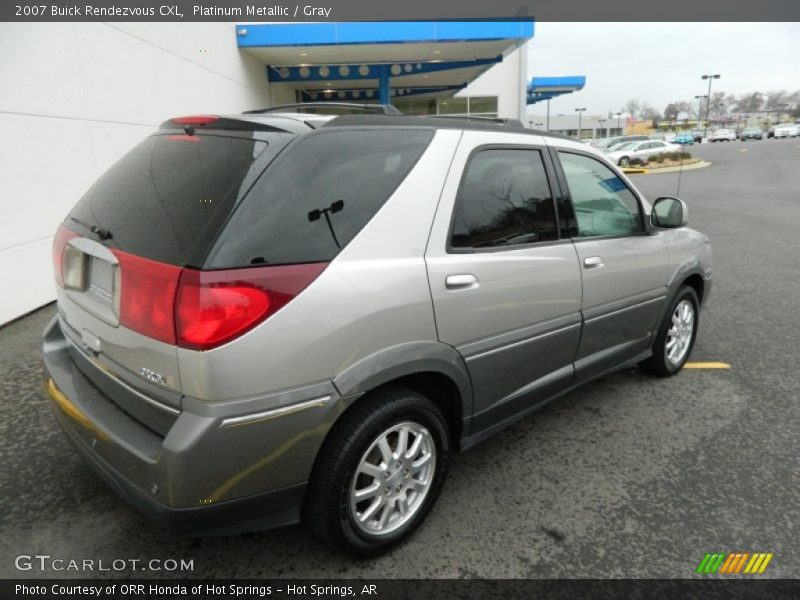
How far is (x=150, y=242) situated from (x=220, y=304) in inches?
16.6

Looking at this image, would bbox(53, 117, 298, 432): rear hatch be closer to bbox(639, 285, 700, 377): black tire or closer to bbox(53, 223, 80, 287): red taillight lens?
bbox(53, 223, 80, 287): red taillight lens

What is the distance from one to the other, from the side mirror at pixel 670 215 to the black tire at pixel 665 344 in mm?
598

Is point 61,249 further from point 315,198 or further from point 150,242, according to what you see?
point 315,198

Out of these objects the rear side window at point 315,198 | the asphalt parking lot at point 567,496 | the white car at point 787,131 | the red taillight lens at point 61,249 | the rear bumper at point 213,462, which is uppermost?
the white car at point 787,131

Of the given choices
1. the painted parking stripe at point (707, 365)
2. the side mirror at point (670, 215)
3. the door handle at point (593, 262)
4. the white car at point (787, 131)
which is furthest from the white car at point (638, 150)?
the white car at point (787, 131)

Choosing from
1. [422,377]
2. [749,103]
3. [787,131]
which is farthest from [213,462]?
[749,103]

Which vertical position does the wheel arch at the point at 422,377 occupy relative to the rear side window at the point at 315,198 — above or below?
below

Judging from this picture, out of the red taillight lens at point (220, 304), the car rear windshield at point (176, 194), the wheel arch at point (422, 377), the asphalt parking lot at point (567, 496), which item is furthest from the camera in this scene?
the asphalt parking lot at point (567, 496)

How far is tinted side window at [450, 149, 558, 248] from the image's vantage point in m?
2.40

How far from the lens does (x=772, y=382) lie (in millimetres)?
3912

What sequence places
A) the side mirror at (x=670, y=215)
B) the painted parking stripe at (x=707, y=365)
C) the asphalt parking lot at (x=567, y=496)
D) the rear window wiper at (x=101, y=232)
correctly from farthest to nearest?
the painted parking stripe at (x=707, y=365)
the side mirror at (x=670, y=215)
the asphalt parking lot at (x=567, y=496)
the rear window wiper at (x=101, y=232)

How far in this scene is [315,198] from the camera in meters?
1.94

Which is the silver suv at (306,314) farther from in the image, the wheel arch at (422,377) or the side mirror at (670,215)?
the side mirror at (670,215)

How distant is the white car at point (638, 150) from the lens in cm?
3262
